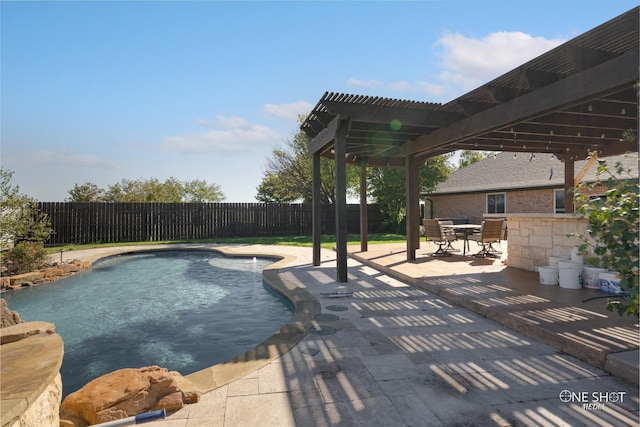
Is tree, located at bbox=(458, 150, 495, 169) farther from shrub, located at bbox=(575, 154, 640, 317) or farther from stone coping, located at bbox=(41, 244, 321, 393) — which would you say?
shrub, located at bbox=(575, 154, 640, 317)

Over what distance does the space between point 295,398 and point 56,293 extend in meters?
7.32

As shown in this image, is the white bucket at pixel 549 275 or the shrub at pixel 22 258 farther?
the shrub at pixel 22 258

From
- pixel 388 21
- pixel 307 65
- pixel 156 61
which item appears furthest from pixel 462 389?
pixel 156 61

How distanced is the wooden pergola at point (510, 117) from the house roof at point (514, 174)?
18.1 ft

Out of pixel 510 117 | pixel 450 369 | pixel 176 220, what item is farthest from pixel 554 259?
pixel 176 220

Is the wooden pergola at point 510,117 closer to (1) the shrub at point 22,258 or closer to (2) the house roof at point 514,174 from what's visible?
(2) the house roof at point 514,174

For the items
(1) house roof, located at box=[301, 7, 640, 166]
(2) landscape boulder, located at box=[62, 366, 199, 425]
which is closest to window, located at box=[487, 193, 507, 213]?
(1) house roof, located at box=[301, 7, 640, 166]

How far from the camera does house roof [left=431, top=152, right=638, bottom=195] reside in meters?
14.0

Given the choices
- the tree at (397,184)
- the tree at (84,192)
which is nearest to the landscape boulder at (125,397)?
the tree at (397,184)

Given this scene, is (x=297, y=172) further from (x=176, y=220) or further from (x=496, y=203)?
(x=496, y=203)

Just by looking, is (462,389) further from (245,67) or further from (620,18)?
(245,67)

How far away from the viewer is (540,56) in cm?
409

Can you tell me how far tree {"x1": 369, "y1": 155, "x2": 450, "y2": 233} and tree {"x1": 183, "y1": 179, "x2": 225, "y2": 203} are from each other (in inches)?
1296

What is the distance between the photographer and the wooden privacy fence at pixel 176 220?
15.5 metres
